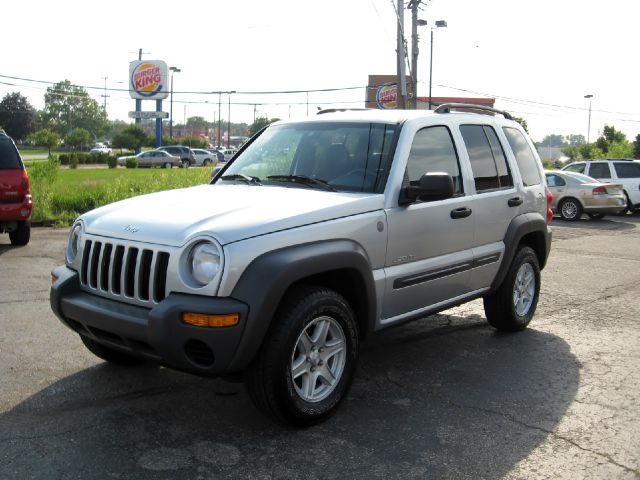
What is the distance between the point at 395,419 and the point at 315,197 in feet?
4.77

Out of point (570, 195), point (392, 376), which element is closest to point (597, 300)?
point (392, 376)

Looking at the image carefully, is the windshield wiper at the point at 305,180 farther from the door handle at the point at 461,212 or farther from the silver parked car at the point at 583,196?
the silver parked car at the point at 583,196

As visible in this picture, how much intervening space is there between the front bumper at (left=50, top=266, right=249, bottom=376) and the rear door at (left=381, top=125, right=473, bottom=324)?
→ 1.34 meters

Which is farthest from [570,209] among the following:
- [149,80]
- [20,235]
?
[149,80]

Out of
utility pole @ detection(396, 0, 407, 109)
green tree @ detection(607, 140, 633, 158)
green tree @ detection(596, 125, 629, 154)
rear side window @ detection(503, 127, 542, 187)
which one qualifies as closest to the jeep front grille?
rear side window @ detection(503, 127, 542, 187)

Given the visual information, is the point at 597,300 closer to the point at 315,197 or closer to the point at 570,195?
the point at 315,197

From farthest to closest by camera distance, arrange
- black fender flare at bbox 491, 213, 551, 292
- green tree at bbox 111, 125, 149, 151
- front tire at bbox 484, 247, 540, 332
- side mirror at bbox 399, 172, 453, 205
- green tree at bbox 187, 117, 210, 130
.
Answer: green tree at bbox 187, 117, 210, 130 < green tree at bbox 111, 125, 149, 151 < front tire at bbox 484, 247, 540, 332 < black fender flare at bbox 491, 213, 551, 292 < side mirror at bbox 399, 172, 453, 205

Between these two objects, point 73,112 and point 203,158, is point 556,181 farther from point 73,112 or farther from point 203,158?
point 73,112

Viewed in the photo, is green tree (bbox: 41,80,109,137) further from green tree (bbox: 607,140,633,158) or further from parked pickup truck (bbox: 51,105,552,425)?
parked pickup truck (bbox: 51,105,552,425)

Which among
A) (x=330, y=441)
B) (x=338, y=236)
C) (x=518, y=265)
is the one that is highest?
(x=338, y=236)

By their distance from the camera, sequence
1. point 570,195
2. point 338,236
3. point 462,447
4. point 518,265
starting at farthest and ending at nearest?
point 570,195, point 518,265, point 338,236, point 462,447

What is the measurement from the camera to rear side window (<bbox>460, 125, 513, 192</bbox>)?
18.4 feet

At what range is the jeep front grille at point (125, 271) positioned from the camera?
383cm

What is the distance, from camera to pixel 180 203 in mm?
4469
